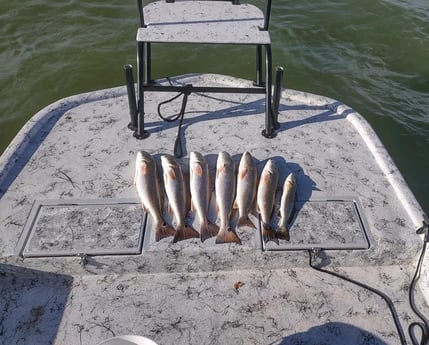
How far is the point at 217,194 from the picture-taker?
3316 millimetres

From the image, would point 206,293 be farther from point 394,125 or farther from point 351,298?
point 394,125

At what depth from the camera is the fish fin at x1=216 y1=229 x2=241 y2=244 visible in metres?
3.04

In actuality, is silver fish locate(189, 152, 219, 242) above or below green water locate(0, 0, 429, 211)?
above

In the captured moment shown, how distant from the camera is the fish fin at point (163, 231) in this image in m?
3.05

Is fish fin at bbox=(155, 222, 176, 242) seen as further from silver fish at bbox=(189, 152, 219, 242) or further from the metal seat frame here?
the metal seat frame

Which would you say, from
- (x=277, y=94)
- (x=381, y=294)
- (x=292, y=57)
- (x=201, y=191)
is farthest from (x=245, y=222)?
(x=292, y=57)

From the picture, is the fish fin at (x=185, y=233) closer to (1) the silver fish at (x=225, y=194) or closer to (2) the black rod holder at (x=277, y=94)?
(1) the silver fish at (x=225, y=194)

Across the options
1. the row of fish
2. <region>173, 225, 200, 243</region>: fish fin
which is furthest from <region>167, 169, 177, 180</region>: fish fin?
<region>173, 225, 200, 243</region>: fish fin

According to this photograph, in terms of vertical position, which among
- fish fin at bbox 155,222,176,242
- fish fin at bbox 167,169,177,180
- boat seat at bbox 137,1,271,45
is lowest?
fish fin at bbox 155,222,176,242

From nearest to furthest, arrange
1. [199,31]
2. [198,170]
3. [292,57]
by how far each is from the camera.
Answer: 1. [198,170]
2. [199,31]
3. [292,57]

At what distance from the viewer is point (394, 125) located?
6.75m

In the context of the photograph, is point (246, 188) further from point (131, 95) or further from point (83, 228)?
point (131, 95)

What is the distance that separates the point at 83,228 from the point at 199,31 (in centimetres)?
224

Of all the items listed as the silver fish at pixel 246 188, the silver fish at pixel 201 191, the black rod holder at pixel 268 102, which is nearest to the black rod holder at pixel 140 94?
the silver fish at pixel 201 191
